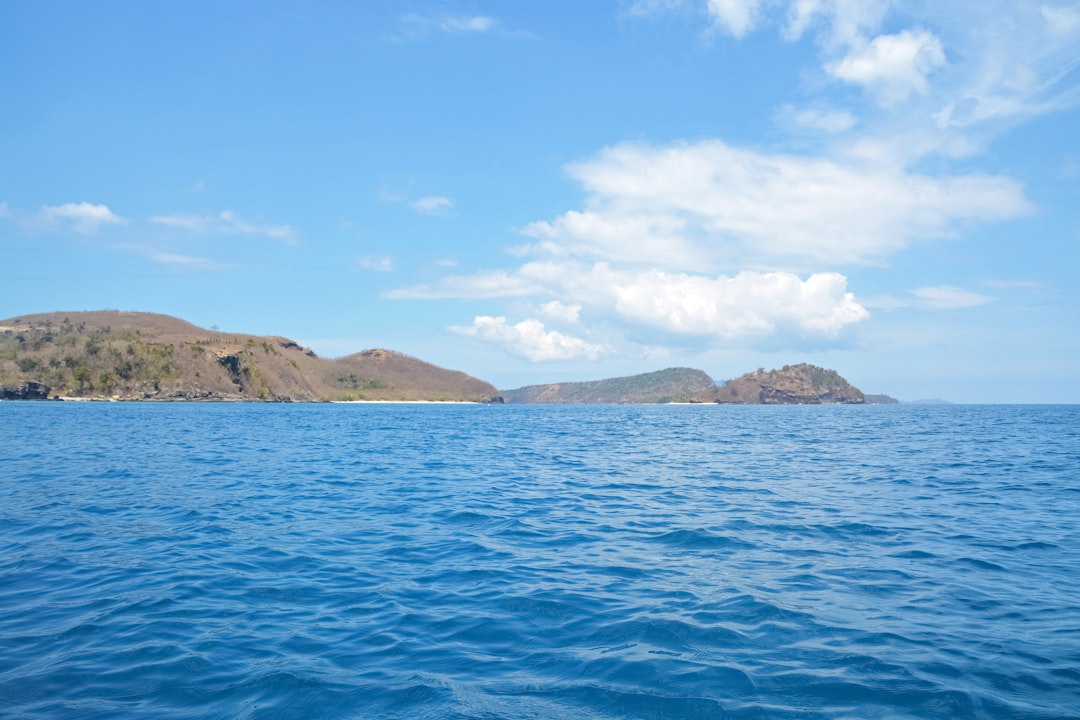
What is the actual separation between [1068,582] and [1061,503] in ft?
41.1

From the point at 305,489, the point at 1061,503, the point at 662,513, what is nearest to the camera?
the point at 662,513

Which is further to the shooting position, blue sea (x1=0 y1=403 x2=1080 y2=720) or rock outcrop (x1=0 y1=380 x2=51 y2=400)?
rock outcrop (x1=0 y1=380 x2=51 y2=400)

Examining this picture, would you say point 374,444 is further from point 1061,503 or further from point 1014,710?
point 1014,710

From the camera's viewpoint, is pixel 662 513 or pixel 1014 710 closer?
pixel 1014 710

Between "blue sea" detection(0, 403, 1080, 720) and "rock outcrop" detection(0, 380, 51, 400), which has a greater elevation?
"rock outcrop" detection(0, 380, 51, 400)

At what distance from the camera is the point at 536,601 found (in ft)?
38.6

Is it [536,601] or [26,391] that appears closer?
[536,601]

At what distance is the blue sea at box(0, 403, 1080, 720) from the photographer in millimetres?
8102

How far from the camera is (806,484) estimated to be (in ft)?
90.0

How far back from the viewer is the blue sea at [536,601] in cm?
810

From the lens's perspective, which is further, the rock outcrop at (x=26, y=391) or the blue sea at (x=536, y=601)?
the rock outcrop at (x=26, y=391)

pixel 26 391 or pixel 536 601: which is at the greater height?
pixel 26 391

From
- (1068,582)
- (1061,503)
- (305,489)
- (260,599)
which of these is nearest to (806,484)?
(1061,503)

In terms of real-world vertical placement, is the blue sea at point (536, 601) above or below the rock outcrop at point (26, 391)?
below
